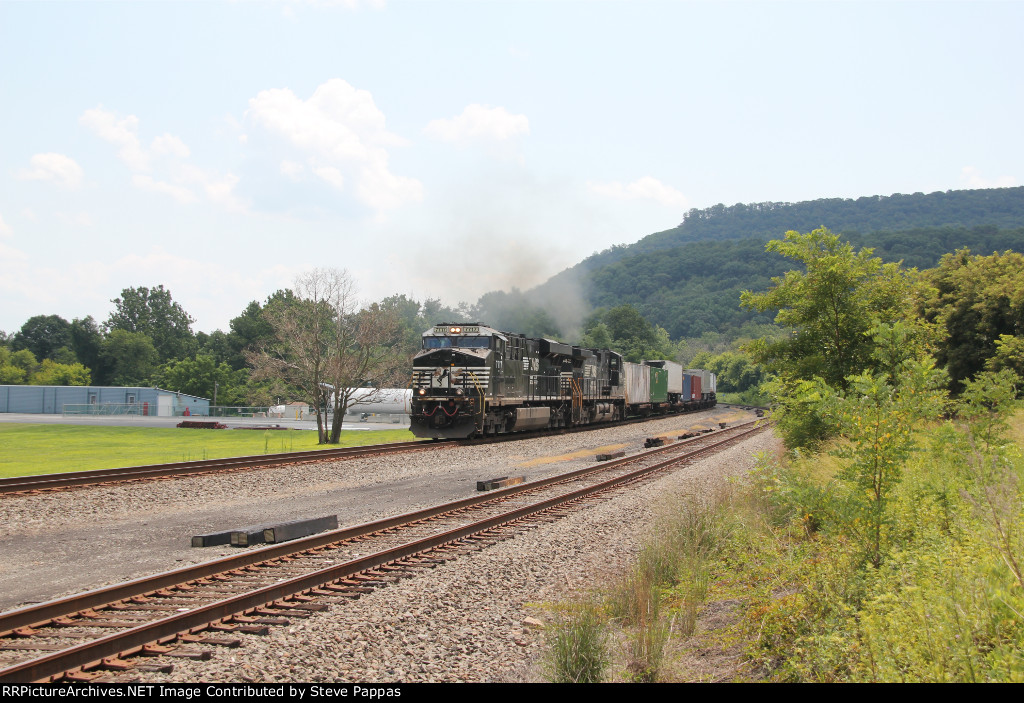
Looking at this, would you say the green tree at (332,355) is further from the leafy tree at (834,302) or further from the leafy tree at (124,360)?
the leafy tree at (124,360)

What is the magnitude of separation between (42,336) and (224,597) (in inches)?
5154

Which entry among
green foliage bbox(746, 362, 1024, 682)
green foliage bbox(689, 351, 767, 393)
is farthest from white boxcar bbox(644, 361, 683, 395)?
green foliage bbox(746, 362, 1024, 682)

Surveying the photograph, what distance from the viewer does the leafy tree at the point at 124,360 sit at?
11006cm

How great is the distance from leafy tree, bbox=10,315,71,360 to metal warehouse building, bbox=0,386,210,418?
37484mm

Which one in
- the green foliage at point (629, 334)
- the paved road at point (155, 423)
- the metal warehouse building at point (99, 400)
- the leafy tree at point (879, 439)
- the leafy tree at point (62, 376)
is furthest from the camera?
the green foliage at point (629, 334)

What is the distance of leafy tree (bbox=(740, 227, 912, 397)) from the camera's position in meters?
17.4

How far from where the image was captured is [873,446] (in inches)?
281

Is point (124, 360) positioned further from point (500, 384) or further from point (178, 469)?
point (178, 469)

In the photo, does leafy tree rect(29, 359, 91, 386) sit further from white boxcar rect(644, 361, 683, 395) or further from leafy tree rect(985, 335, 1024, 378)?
leafy tree rect(985, 335, 1024, 378)

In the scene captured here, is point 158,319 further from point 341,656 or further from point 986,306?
point 341,656

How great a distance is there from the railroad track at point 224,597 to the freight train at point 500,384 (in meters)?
14.0

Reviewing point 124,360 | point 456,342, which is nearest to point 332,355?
point 456,342

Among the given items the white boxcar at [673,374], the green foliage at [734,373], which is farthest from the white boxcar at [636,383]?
the green foliage at [734,373]
